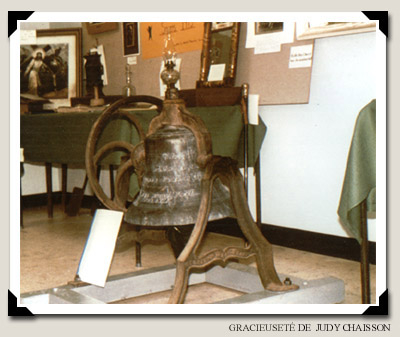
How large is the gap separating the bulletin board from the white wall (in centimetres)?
5

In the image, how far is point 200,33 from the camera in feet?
13.8

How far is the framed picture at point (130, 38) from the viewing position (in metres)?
4.88

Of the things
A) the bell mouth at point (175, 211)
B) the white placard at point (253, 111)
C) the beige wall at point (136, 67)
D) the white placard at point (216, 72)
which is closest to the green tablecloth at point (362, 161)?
the bell mouth at point (175, 211)

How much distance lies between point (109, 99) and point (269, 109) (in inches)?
55.3

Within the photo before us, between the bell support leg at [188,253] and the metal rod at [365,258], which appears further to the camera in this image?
the metal rod at [365,258]

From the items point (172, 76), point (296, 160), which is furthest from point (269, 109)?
point (172, 76)

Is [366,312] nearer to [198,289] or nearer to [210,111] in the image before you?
[198,289]

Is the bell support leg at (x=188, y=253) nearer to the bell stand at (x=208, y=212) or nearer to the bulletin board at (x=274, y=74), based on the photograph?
the bell stand at (x=208, y=212)

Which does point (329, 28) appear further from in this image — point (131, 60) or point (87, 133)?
point (131, 60)

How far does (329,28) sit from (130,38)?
211cm

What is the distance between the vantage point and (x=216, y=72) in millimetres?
3975

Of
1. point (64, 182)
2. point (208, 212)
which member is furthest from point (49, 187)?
point (208, 212)

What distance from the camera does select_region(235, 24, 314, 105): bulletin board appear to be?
11.6 feet

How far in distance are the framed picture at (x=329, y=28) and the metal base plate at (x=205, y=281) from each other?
4.80ft
